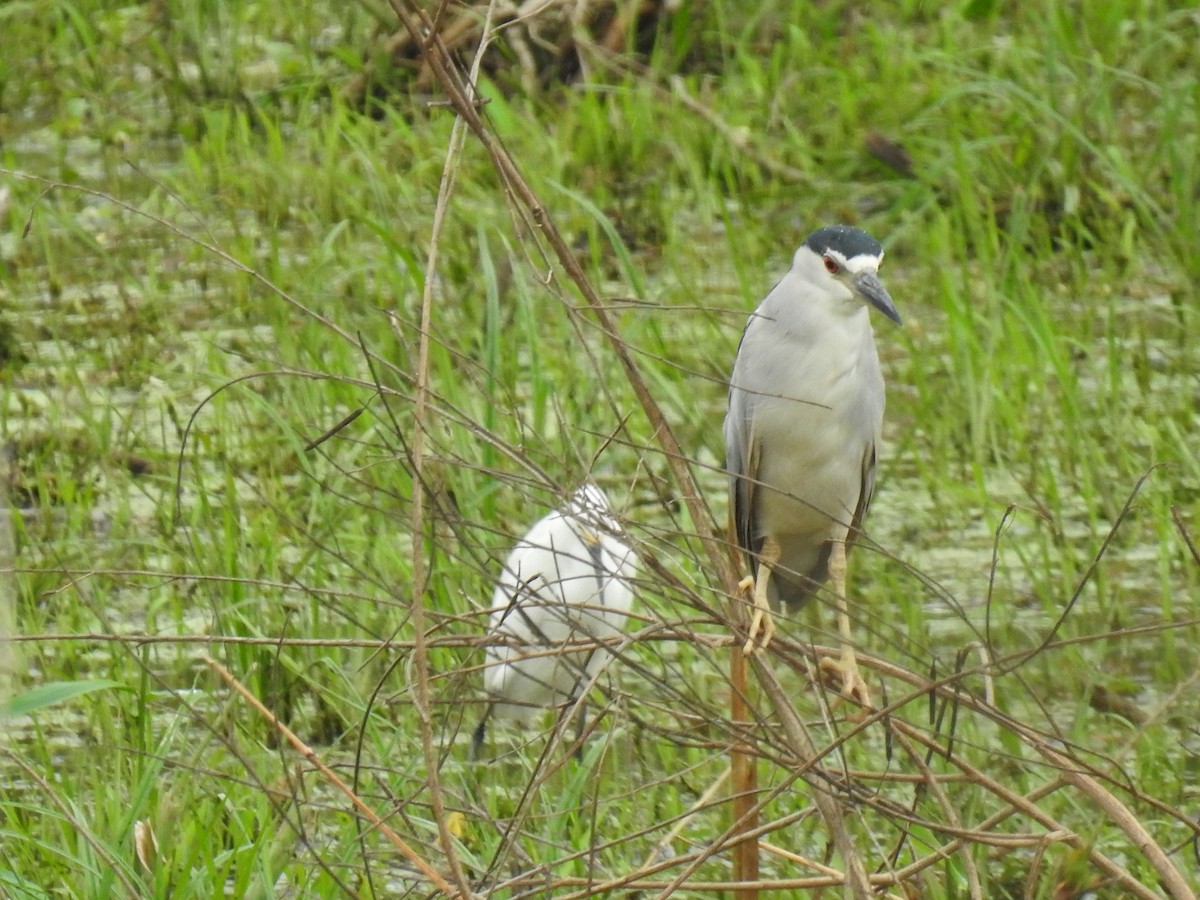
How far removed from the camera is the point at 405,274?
16.2 feet

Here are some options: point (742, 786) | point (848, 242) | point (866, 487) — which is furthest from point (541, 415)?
point (742, 786)

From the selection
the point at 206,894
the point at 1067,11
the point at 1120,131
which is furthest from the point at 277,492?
the point at 1067,11

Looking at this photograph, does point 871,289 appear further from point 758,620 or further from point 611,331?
point 611,331

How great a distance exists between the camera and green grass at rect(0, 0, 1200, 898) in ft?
9.07

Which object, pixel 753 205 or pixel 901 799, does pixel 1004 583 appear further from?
pixel 753 205

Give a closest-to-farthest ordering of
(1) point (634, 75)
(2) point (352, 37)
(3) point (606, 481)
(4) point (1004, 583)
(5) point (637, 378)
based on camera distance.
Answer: (5) point (637, 378) < (4) point (1004, 583) < (3) point (606, 481) < (1) point (634, 75) < (2) point (352, 37)

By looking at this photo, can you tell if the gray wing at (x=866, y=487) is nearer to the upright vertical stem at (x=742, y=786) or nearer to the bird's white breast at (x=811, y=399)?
the bird's white breast at (x=811, y=399)

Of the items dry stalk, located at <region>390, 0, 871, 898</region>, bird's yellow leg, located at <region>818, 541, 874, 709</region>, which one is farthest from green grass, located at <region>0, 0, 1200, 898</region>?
bird's yellow leg, located at <region>818, 541, 874, 709</region>

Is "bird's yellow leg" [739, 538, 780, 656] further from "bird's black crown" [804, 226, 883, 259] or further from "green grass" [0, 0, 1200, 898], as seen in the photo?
"bird's black crown" [804, 226, 883, 259]

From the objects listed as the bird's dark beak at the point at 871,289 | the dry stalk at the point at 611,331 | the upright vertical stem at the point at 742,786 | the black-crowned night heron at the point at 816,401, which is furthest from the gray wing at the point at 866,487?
the dry stalk at the point at 611,331

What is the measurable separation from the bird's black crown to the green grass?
1.27 ft

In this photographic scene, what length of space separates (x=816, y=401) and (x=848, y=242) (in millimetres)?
A: 249

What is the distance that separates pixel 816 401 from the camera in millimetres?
3043

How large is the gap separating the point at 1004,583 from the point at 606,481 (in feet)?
3.02
